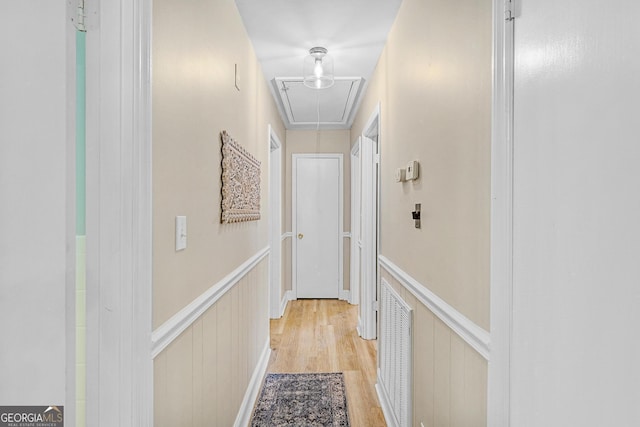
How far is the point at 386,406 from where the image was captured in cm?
242

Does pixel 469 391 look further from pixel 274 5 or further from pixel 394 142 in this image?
pixel 274 5

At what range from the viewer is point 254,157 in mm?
2752

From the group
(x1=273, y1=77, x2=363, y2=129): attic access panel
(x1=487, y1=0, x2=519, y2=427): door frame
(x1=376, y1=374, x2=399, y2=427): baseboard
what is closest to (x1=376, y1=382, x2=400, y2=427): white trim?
(x1=376, y1=374, x2=399, y2=427): baseboard

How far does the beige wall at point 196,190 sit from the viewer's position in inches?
46.0

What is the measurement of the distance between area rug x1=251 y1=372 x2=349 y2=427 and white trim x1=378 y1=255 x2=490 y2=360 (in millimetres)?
1022

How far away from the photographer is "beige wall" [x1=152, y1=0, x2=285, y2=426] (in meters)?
1.17

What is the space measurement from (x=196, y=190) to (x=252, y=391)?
1.64 meters

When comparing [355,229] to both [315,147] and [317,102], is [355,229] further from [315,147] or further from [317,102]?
[317,102]

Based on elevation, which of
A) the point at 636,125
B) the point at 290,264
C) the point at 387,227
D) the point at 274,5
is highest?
the point at 274,5

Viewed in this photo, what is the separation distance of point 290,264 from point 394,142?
3187 millimetres

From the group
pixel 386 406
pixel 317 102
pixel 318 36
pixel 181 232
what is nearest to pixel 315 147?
pixel 317 102

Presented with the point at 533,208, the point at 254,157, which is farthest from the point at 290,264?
the point at 533,208

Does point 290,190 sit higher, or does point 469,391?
point 290,190

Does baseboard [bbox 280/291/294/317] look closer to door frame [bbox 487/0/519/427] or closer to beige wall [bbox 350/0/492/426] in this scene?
beige wall [bbox 350/0/492/426]
